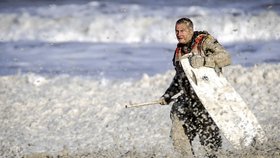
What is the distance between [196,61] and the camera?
7.36 metres

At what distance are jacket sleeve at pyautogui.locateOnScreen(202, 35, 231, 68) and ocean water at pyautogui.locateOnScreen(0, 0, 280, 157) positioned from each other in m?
0.98

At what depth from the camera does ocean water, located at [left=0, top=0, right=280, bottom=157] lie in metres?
10.3

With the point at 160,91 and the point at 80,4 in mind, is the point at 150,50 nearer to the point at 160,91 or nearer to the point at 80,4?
the point at 160,91

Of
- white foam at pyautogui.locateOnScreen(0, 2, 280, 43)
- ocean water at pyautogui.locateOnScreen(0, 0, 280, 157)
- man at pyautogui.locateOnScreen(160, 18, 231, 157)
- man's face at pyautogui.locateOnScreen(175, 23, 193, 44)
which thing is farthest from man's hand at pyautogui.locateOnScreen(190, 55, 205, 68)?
white foam at pyautogui.locateOnScreen(0, 2, 280, 43)

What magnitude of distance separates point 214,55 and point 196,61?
18 cm

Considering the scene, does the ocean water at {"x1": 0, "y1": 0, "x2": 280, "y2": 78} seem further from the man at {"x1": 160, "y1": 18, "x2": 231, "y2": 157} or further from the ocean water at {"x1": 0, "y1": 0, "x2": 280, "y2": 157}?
the man at {"x1": 160, "y1": 18, "x2": 231, "y2": 157}

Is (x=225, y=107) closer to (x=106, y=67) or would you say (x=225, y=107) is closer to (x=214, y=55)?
(x=214, y=55)

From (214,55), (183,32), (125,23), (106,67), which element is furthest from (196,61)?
(125,23)

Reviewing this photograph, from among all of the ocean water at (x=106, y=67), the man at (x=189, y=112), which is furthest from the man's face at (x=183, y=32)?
the ocean water at (x=106, y=67)

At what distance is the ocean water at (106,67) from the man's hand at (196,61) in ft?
3.40

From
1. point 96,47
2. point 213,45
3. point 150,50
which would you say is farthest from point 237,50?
point 213,45

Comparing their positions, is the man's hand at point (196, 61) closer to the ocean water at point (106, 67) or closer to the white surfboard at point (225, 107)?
the white surfboard at point (225, 107)

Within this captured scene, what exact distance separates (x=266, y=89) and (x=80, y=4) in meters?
16.3

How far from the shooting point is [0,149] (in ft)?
31.5
